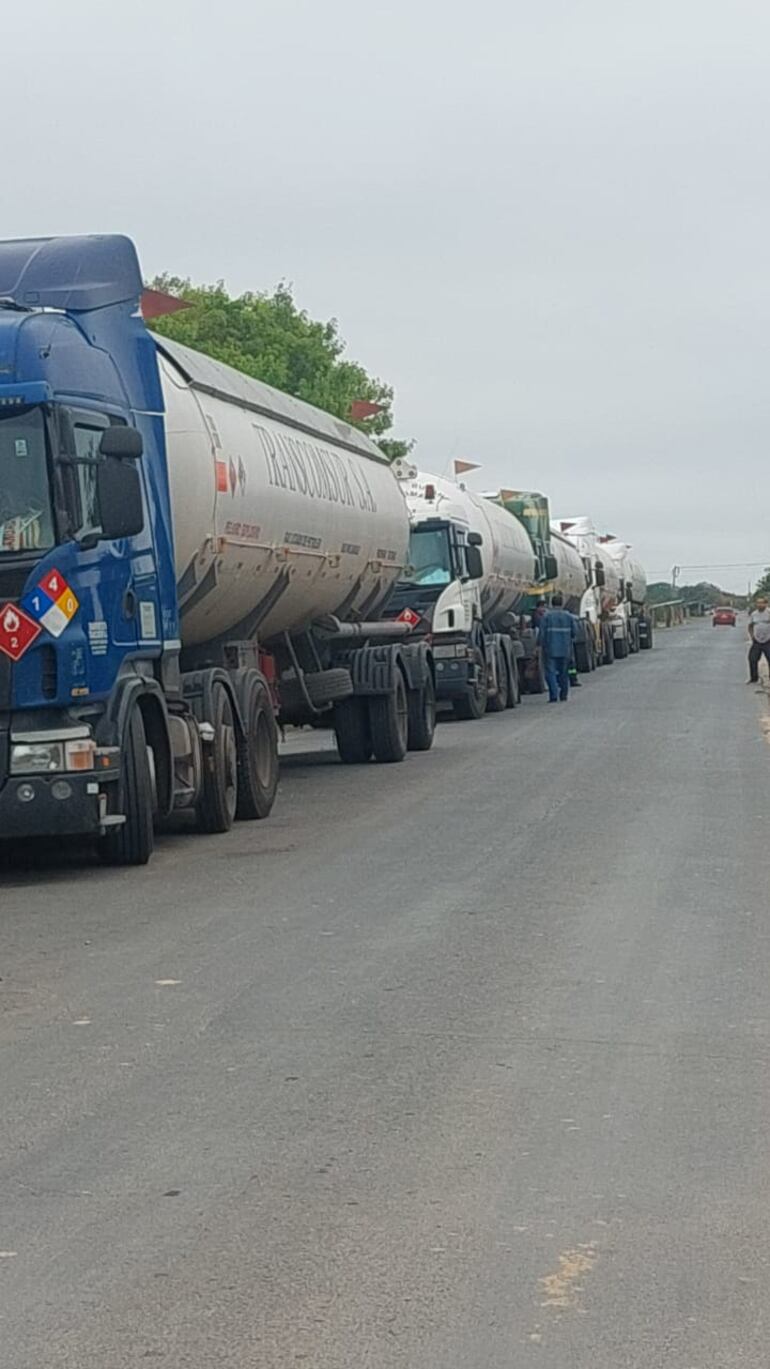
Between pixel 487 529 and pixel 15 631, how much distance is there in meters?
23.1

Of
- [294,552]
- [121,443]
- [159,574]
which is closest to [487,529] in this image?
[294,552]

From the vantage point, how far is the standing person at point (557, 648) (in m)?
36.1

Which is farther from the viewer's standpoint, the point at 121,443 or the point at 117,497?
the point at 121,443

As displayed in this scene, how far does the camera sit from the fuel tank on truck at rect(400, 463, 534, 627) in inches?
1240

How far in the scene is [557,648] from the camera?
36.3 metres

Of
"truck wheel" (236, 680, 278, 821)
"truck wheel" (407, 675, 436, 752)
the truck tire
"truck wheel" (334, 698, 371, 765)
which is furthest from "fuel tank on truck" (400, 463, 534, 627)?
"truck wheel" (236, 680, 278, 821)

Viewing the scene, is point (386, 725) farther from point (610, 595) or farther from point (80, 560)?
point (610, 595)

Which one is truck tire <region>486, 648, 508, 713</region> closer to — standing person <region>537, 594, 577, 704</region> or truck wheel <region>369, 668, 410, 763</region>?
standing person <region>537, 594, 577, 704</region>

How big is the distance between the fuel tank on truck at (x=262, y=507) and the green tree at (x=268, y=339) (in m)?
35.9

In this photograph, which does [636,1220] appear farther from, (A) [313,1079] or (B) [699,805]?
(B) [699,805]

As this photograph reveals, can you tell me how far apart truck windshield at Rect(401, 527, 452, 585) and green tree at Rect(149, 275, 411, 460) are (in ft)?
91.2

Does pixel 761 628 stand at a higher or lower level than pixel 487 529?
lower

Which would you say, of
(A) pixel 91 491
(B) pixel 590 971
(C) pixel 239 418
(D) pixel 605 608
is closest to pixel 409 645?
(C) pixel 239 418

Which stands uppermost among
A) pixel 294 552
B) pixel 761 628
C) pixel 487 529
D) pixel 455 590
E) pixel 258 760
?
pixel 487 529
